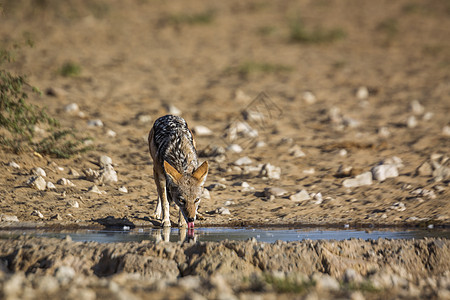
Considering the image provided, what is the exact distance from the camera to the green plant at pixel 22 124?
917 cm

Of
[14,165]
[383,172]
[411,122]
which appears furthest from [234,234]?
[411,122]

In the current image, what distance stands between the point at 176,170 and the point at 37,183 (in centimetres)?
231

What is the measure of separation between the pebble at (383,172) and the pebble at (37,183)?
17.6ft

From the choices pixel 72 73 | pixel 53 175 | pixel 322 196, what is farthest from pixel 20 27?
pixel 322 196

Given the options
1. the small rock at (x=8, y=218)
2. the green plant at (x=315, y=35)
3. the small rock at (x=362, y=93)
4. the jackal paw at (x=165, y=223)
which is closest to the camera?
the small rock at (x=8, y=218)

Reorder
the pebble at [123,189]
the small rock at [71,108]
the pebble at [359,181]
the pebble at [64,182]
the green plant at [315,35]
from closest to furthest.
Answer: the pebble at [64,182] < the pebble at [123,189] < the pebble at [359,181] < the small rock at [71,108] < the green plant at [315,35]

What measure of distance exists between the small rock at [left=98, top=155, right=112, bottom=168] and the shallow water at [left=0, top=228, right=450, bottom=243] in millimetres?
2737

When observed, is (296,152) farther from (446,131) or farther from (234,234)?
(234,234)

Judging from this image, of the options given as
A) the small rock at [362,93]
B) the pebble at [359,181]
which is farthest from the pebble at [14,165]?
the small rock at [362,93]

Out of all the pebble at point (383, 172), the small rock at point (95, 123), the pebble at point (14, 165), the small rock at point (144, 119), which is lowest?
the pebble at point (383, 172)

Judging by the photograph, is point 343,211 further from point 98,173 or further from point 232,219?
point 98,173

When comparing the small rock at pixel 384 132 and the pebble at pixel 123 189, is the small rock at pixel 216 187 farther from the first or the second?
the small rock at pixel 384 132

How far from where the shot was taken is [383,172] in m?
9.89

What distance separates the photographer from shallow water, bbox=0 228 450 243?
21.6 feet
